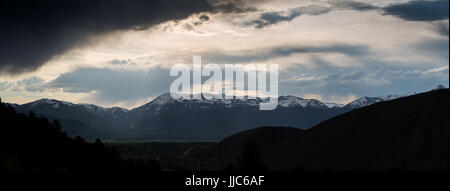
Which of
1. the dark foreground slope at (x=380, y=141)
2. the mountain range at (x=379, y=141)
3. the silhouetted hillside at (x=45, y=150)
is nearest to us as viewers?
the silhouetted hillside at (x=45, y=150)

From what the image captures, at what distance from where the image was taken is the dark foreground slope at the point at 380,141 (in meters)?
140

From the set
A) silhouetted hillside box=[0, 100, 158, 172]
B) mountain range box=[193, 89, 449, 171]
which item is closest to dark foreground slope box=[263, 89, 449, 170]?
mountain range box=[193, 89, 449, 171]

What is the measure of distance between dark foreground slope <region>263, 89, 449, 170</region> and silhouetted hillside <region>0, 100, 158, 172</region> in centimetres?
5477

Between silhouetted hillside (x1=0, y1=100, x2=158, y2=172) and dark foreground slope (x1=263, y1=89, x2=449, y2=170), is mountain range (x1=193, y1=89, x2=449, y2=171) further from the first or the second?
silhouetted hillside (x1=0, y1=100, x2=158, y2=172)

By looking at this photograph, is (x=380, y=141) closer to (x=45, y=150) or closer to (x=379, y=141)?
(x=379, y=141)

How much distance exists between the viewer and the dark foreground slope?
459 ft

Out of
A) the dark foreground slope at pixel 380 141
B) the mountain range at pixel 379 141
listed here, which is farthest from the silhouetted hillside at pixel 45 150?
the dark foreground slope at pixel 380 141

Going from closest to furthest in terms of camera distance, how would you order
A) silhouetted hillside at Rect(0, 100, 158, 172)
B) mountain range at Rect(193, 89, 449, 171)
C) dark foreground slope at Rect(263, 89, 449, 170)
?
silhouetted hillside at Rect(0, 100, 158, 172) → mountain range at Rect(193, 89, 449, 171) → dark foreground slope at Rect(263, 89, 449, 170)

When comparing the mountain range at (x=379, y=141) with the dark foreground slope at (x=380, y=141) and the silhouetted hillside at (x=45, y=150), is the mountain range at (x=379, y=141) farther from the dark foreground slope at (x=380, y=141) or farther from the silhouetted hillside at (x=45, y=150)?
the silhouetted hillside at (x=45, y=150)

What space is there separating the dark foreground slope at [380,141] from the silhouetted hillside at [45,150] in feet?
180
